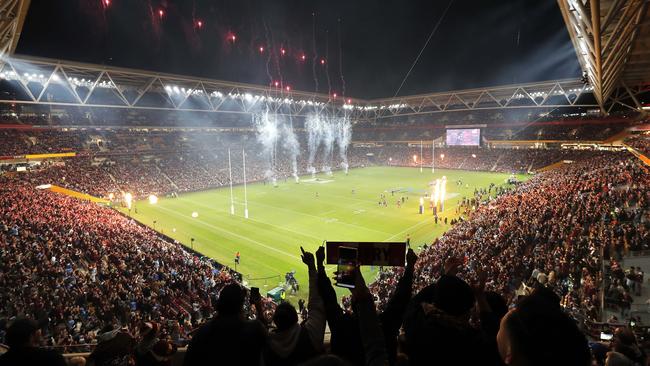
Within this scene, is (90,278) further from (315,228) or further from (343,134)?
(343,134)

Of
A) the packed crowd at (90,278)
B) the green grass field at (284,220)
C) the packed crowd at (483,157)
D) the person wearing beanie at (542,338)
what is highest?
the person wearing beanie at (542,338)

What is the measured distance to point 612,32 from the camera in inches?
450

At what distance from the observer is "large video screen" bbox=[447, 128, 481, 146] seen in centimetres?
6831

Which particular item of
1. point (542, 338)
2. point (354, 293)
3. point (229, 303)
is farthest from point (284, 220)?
point (542, 338)

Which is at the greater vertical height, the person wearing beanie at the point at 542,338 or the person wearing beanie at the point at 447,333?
the person wearing beanie at the point at 542,338

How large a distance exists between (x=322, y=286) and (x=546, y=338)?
6.48 feet

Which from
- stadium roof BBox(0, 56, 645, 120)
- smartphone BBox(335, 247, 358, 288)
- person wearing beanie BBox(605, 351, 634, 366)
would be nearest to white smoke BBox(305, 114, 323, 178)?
stadium roof BBox(0, 56, 645, 120)

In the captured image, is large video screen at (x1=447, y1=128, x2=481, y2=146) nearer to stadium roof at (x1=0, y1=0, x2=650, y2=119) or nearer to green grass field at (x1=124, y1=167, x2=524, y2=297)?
stadium roof at (x1=0, y1=0, x2=650, y2=119)

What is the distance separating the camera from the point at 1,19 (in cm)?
1464

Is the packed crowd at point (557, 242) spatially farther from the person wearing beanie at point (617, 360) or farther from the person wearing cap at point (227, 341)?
the person wearing cap at point (227, 341)

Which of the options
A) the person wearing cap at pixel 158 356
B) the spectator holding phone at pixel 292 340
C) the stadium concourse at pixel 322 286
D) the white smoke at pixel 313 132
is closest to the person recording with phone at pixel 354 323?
the stadium concourse at pixel 322 286

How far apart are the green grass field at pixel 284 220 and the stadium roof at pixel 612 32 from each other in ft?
50.1

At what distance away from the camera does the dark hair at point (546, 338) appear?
4.93 feet

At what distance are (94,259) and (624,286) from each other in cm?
2117
